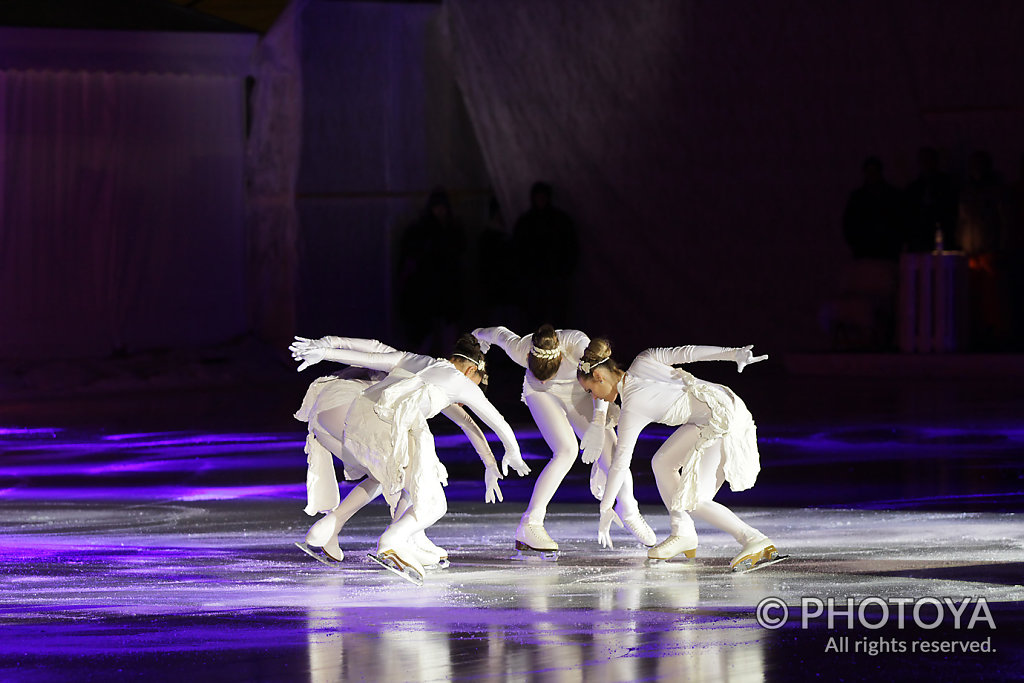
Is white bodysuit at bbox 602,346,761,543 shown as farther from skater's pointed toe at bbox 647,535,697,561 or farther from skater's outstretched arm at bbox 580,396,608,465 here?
skater's outstretched arm at bbox 580,396,608,465

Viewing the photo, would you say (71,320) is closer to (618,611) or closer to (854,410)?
(854,410)

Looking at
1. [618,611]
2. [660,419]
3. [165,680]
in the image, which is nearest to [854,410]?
[660,419]

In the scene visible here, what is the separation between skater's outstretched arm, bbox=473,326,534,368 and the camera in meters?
8.12

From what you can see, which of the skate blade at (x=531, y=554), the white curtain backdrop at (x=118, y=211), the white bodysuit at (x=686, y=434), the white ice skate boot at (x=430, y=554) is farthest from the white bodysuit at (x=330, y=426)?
the white curtain backdrop at (x=118, y=211)

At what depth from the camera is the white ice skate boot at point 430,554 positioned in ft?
24.3

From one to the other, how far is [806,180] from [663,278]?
7.66ft

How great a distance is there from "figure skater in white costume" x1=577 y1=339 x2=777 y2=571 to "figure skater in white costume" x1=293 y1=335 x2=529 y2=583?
526mm

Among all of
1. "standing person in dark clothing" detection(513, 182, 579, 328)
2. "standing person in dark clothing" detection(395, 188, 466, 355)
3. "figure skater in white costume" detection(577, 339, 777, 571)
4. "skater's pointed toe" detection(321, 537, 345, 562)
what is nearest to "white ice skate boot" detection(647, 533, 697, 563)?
"figure skater in white costume" detection(577, 339, 777, 571)

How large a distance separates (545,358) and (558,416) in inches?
11.9

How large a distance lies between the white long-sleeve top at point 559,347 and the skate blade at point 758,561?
1296mm

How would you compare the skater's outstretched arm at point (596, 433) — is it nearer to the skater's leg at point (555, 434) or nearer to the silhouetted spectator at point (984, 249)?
the skater's leg at point (555, 434)

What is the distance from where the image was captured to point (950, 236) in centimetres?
1698

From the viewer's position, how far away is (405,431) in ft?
23.7

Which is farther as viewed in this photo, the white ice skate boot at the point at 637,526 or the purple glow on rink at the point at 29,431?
the purple glow on rink at the point at 29,431
